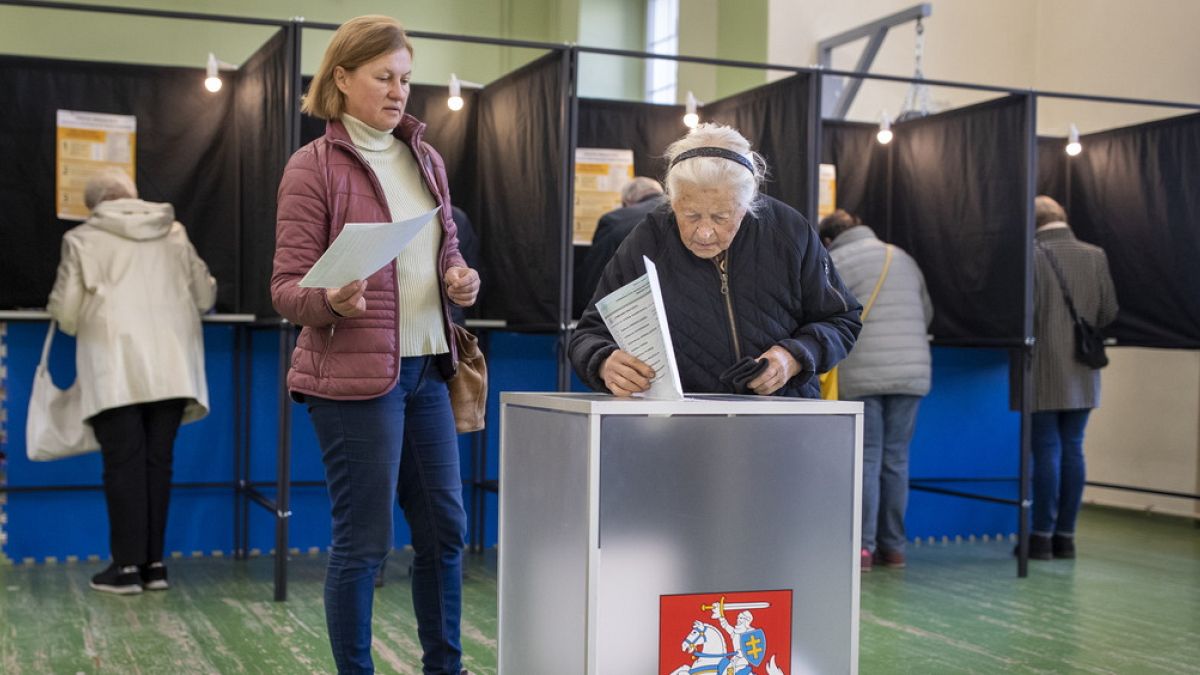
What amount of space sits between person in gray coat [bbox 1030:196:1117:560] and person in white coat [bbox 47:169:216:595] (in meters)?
3.35

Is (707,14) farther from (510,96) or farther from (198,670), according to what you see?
(198,670)

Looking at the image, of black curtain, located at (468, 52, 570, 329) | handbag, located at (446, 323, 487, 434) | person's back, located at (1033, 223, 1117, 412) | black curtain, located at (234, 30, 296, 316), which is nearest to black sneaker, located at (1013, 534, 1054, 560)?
person's back, located at (1033, 223, 1117, 412)

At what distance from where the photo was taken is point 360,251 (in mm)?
2139

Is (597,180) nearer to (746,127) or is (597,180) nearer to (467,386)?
(746,127)

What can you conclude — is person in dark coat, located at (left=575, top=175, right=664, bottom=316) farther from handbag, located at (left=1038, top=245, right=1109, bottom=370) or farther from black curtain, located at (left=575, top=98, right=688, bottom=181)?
handbag, located at (left=1038, top=245, right=1109, bottom=370)

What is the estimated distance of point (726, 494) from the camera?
1946 millimetres

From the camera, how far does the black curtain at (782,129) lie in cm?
473

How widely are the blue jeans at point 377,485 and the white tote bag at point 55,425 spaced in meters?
2.30

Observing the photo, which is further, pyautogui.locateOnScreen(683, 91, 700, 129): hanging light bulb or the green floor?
pyautogui.locateOnScreen(683, 91, 700, 129): hanging light bulb

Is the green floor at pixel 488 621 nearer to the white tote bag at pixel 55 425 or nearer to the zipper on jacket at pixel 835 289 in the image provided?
the white tote bag at pixel 55 425

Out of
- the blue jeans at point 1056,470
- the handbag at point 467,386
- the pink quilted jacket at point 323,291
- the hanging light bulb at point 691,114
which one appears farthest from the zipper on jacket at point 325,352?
the blue jeans at point 1056,470

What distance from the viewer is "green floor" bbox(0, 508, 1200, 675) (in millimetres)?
3490

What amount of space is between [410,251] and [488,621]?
→ 1799 mm

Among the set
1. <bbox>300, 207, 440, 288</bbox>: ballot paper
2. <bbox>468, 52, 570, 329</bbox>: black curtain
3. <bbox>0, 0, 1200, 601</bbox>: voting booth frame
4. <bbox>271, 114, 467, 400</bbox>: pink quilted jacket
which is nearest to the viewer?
<bbox>300, 207, 440, 288</bbox>: ballot paper
